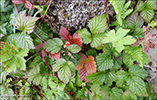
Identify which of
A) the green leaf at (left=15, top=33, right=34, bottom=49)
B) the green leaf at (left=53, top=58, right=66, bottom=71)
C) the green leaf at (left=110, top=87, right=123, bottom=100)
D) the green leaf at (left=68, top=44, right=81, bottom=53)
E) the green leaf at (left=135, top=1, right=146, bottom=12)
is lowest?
the green leaf at (left=110, top=87, right=123, bottom=100)

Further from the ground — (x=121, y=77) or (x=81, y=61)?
(x=81, y=61)

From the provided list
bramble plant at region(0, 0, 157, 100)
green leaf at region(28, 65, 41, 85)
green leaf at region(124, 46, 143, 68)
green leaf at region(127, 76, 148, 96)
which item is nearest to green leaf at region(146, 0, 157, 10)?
bramble plant at region(0, 0, 157, 100)

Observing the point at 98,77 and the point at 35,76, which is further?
the point at 35,76

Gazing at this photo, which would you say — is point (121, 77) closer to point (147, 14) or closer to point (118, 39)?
point (118, 39)

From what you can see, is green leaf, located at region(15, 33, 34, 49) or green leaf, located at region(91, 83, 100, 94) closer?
green leaf, located at region(15, 33, 34, 49)

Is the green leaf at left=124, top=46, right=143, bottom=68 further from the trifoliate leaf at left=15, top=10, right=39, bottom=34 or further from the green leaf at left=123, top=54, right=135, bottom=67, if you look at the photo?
the trifoliate leaf at left=15, top=10, right=39, bottom=34

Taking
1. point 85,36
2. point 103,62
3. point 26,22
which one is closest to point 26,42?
point 26,22

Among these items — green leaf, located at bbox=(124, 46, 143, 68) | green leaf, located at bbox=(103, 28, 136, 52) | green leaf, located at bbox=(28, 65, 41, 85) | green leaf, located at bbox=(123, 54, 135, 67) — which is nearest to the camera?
green leaf, located at bbox=(103, 28, 136, 52)

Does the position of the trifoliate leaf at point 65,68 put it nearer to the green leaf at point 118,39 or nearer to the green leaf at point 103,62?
the green leaf at point 103,62
